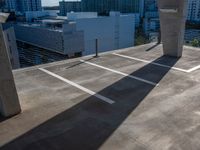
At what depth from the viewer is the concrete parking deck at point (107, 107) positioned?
221 inches

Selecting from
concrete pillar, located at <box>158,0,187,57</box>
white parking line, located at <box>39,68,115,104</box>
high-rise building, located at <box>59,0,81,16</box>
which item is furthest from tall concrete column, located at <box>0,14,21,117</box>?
high-rise building, located at <box>59,0,81,16</box>

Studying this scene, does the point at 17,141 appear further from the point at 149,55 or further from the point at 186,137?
the point at 149,55

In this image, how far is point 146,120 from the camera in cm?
654

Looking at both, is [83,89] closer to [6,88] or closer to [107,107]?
[107,107]

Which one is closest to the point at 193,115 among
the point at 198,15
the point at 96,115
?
the point at 96,115

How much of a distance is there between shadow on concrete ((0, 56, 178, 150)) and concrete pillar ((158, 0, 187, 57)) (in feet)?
17.2

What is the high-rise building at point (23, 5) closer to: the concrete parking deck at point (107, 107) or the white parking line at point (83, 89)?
the white parking line at point (83, 89)

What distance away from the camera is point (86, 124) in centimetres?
638

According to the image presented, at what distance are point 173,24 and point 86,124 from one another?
898 centimetres

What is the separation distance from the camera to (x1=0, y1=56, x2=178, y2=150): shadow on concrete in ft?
18.0

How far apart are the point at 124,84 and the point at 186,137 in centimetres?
390

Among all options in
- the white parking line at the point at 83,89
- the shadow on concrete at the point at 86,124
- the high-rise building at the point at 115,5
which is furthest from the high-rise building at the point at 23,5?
the shadow on concrete at the point at 86,124

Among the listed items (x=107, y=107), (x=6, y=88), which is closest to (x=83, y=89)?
(x=107, y=107)

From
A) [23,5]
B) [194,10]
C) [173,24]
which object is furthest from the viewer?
[23,5]
